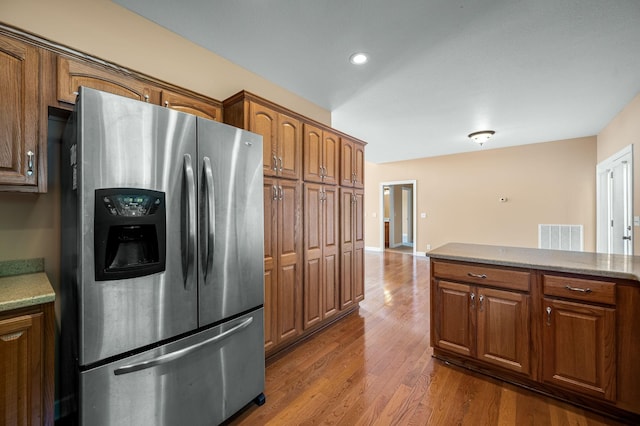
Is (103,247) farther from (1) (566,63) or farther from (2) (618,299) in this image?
(1) (566,63)

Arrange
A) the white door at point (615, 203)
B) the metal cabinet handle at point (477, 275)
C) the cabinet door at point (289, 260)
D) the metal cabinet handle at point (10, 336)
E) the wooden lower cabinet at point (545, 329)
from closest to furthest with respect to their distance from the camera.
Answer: the metal cabinet handle at point (10, 336)
the wooden lower cabinet at point (545, 329)
the metal cabinet handle at point (477, 275)
the cabinet door at point (289, 260)
the white door at point (615, 203)

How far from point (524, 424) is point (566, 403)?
17.6 inches

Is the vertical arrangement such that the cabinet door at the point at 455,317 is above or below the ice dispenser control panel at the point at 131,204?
below

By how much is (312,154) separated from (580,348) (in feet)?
8.03

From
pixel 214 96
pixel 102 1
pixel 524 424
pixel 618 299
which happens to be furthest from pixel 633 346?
pixel 102 1

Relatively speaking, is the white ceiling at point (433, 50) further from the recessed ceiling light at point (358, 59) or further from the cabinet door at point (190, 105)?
the cabinet door at point (190, 105)

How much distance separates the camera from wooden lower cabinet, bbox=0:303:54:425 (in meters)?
1.05

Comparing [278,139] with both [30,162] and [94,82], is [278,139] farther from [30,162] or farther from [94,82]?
[30,162]

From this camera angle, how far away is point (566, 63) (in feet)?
8.04

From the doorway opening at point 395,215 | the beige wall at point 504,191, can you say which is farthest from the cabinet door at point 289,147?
the doorway opening at point 395,215

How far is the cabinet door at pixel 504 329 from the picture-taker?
6.06 feet

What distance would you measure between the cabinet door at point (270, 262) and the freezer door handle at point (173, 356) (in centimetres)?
51

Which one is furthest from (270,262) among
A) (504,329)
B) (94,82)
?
(504,329)

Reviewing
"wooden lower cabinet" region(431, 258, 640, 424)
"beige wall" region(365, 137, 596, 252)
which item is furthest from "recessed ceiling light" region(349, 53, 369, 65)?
"beige wall" region(365, 137, 596, 252)
